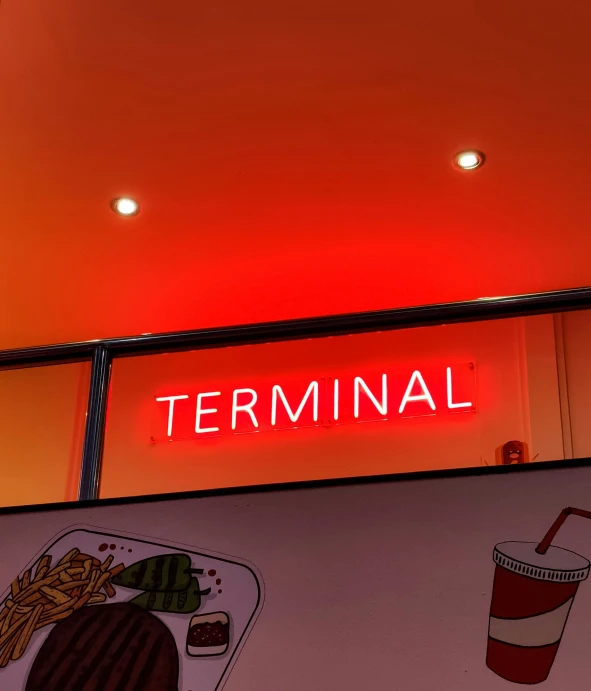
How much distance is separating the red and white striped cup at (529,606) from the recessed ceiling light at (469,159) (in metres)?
2.63

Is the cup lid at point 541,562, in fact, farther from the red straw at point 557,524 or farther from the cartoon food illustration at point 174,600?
the cartoon food illustration at point 174,600

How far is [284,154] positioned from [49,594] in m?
2.59

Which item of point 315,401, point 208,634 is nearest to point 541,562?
point 208,634

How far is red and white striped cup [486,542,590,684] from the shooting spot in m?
1.27

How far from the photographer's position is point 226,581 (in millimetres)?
1477

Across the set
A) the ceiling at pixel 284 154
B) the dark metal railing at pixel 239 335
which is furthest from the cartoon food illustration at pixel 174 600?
the ceiling at pixel 284 154

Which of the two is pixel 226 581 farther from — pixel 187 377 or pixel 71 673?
pixel 187 377

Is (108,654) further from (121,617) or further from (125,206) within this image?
(125,206)

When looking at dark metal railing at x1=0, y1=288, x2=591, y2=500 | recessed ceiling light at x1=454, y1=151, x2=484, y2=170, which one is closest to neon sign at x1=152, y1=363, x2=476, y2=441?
recessed ceiling light at x1=454, y1=151, x2=484, y2=170

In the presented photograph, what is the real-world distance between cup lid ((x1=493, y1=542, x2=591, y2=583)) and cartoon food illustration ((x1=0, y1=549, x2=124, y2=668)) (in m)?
0.68

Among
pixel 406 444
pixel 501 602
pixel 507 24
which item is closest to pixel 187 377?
pixel 406 444

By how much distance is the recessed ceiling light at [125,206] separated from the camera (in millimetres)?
4078

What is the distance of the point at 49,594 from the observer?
1.56 m

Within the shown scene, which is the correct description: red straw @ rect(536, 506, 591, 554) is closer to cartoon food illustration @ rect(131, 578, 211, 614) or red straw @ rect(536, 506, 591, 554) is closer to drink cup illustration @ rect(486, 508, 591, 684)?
drink cup illustration @ rect(486, 508, 591, 684)
